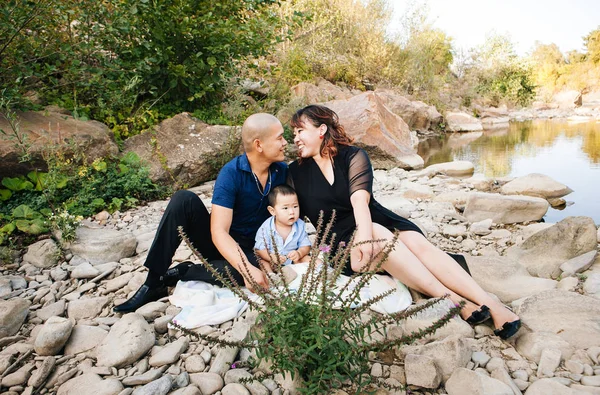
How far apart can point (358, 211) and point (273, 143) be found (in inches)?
32.1

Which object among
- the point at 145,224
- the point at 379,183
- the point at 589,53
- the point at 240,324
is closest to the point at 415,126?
the point at 379,183

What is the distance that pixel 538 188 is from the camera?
6.08 meters

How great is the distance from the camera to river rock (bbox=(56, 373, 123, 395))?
188cm

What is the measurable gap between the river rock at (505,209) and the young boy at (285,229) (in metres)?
2.80

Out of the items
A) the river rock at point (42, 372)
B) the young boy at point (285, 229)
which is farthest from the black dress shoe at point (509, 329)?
the river rock at point (42, 372)

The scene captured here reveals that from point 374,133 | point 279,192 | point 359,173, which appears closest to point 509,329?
point 359,173

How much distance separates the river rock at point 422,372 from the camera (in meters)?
1.86

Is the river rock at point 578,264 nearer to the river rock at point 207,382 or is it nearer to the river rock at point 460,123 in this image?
the river rock at point 207,382

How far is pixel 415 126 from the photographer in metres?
14.5

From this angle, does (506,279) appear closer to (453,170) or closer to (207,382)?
(207,382)

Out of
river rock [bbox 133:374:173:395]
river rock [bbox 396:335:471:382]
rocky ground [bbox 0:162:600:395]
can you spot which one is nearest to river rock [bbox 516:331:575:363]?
rocky ground [bbox 0:162:600:395]

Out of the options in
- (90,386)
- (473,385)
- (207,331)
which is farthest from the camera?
(207,331)

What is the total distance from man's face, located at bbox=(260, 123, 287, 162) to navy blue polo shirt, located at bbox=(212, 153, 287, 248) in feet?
0.63

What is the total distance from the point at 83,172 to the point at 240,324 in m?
3.04
